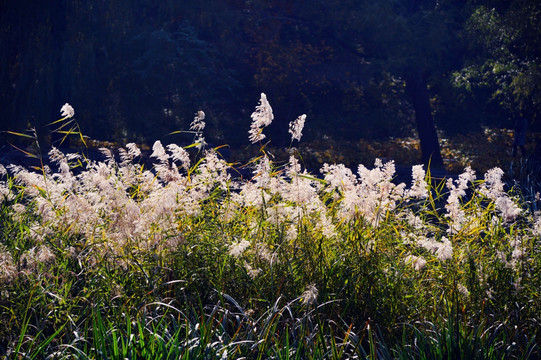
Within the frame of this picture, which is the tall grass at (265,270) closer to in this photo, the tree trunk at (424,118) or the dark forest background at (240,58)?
the dark forest background at (240,58)

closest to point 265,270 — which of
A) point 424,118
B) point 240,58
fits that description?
point 424,118

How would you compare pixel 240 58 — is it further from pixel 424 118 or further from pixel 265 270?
pixel 265 270

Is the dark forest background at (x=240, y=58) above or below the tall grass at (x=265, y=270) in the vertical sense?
above


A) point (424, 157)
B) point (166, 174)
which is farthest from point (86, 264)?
point (424, 157)

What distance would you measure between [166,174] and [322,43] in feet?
53.8

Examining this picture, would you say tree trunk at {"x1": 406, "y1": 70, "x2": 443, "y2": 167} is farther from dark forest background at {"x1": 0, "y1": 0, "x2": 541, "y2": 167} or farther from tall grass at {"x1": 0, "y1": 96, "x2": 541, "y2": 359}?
tall grass at {"x1": 0, "y1": 96, "x2": 541, "y2": 359}

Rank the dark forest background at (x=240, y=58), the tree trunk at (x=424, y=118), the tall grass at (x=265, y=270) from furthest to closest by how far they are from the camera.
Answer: the tree trunk at (x=424, y=118) < the dark forest background at (x=240, y=58) < the tall grass at (x=265, y=270)

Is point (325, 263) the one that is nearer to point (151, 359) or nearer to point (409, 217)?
point (409, 217)

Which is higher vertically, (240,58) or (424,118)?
(240,58)

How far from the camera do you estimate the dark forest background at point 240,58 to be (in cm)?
1421

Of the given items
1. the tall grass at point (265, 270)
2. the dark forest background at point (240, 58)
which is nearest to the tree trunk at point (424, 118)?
the dark forest background at point (240, 58)

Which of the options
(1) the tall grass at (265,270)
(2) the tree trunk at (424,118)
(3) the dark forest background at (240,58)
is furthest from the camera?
(2) the tree trunk at (424,118)

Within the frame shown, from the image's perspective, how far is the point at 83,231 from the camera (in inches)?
160

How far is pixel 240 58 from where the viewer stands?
1989 centimetres
